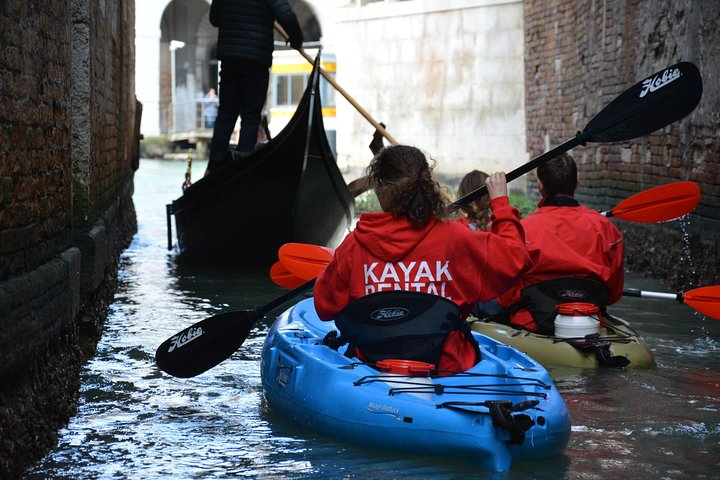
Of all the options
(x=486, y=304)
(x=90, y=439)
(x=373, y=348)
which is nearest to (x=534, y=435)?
(x=373, y=348)

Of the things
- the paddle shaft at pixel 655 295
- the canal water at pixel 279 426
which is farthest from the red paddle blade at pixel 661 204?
the canal water at pixel 279 426

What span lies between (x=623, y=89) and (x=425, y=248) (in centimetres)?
771

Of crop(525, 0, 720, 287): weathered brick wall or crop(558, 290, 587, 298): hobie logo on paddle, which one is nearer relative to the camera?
crop(558, 290, 587, 298): hobie logo on paddle

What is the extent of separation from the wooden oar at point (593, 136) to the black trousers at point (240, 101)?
451cm

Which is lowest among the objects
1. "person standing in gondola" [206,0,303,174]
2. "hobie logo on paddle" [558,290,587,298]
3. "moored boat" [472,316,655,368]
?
"moored boat" [472,316,655,368]

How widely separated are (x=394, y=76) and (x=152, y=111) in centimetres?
2186

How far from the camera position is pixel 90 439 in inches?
178

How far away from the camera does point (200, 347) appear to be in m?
5.40

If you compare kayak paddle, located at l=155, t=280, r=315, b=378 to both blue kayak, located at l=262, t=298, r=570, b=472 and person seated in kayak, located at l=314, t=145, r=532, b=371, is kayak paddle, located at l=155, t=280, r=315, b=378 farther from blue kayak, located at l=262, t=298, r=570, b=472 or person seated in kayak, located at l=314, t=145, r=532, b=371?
person seated in kayak, located at l=314, t=145, r=532, b=371

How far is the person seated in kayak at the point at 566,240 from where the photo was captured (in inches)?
234

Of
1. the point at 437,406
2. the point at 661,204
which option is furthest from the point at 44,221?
the point at 661,204

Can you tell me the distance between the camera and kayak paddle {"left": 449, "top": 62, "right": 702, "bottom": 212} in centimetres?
555

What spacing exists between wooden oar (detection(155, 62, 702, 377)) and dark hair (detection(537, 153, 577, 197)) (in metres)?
0.50

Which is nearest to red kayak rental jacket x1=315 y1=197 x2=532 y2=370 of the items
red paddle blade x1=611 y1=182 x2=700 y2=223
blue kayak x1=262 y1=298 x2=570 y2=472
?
blue kayak x1=262 y1=298 x2=570 y2=472
